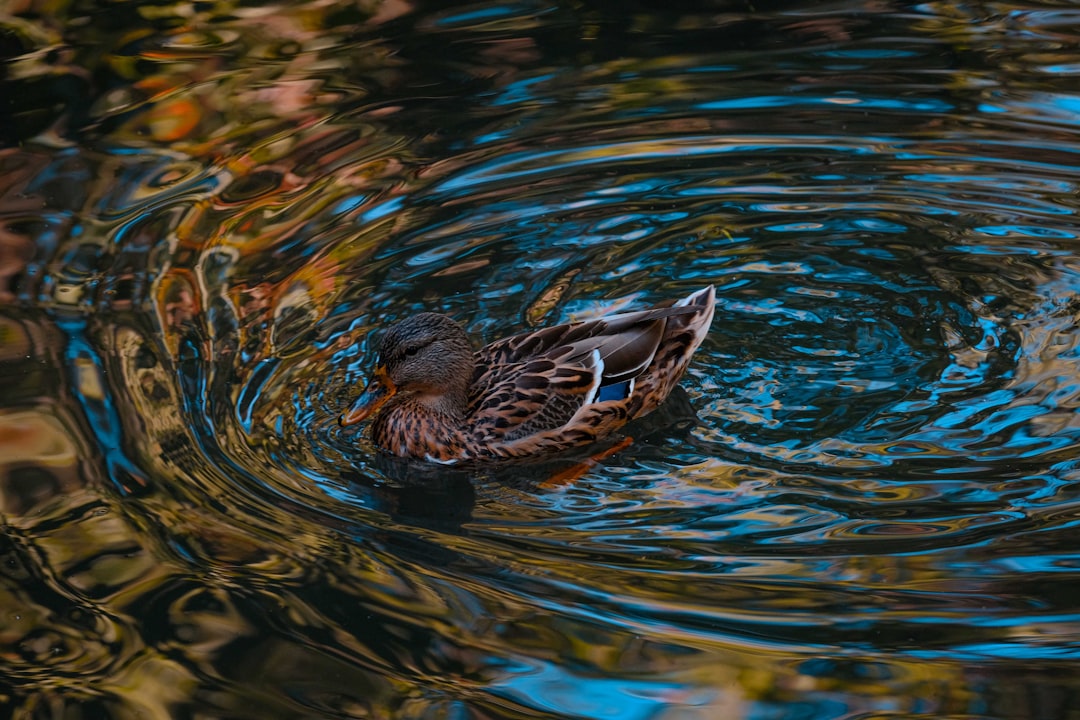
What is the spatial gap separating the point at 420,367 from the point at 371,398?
282mm

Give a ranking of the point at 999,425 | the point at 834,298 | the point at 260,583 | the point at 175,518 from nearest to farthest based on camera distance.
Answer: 1. the point at 260,583
2. the point at 175,518
3. the point at 999,425
4. the point at 834,298

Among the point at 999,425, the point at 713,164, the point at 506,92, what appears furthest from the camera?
the point at 506,92

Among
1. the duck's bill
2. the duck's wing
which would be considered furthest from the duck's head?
the duck's wing

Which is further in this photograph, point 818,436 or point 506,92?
point 506,92

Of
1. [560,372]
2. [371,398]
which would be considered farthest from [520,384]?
[371,398]

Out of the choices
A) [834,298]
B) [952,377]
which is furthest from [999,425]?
[834,298]

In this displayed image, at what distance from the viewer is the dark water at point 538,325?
4766 millimetres

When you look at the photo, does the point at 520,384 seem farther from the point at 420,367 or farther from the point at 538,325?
the point at 538,325

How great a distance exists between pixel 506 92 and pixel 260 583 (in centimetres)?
525

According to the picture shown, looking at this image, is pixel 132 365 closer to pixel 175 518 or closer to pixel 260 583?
pixel 175 518

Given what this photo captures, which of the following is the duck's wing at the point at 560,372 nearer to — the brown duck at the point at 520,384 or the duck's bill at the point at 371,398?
the brown duck at the point at 520,384

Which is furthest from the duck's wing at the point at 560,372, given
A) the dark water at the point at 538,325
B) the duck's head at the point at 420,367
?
the dark water at the point at 538,325

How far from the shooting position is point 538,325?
7234 mm

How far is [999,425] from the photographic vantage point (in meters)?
5.97
